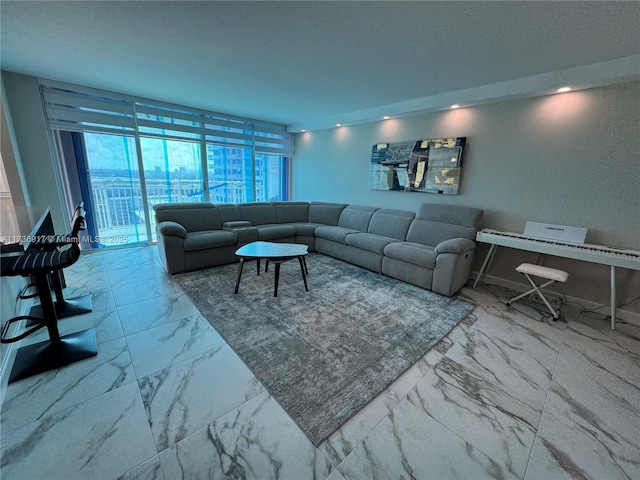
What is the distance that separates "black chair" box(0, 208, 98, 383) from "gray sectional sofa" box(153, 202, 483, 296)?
1503mm

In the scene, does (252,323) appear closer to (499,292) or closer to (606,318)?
(499,292)

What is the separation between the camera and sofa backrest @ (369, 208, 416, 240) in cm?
390

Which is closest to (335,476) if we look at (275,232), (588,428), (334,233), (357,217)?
(588,428)

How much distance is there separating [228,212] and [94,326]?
2.56 metres

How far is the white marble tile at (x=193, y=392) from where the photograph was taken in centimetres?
136

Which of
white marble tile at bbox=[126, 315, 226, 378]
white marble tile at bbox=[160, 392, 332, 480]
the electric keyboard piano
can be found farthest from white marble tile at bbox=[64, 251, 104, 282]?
the electric keyboard piano

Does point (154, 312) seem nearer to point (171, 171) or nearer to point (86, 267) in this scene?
point (86, 267)

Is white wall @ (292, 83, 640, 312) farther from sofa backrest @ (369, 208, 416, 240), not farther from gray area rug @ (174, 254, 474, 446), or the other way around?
gray area rug @ (174, 254, 474, 446)

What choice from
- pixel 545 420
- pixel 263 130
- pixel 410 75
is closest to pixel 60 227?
pixel 263 130

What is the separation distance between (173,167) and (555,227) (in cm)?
586

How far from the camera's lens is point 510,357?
1.99m

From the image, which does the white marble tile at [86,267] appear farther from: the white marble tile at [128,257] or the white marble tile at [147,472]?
the white marble tile at [147,472]

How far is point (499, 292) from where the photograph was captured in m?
3.18

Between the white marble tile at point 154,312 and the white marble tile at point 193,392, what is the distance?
2.24 feet
